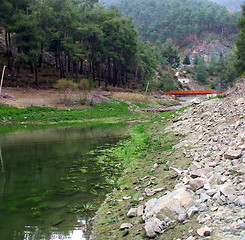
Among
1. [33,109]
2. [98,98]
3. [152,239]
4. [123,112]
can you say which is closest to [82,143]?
[152,239]

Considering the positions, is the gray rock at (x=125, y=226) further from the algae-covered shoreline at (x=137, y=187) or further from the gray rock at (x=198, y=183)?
the gray rock at (x=198, y=183)

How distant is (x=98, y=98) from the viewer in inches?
→ 1752

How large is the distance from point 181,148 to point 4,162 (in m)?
8.11

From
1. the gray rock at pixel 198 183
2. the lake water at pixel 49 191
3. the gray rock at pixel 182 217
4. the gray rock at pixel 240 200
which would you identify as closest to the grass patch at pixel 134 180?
the gray rock at pixel 182 217

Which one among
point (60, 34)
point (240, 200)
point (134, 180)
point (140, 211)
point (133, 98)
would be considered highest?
point (60, 34)

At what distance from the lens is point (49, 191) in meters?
9.27

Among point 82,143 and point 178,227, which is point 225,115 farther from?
point 178,227

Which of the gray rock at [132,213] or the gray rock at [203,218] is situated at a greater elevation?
the gray rock at [203,218]

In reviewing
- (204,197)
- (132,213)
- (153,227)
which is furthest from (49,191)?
(204,197)

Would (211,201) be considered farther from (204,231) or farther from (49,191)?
(49,191)

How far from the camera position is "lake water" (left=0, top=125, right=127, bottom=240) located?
6.76 metres

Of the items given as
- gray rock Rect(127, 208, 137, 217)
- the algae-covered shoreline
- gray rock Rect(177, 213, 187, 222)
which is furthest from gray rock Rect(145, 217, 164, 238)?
gray rock Rect(127, 208, 137, 217)

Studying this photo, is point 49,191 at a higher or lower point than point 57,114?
higher

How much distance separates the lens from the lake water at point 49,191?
6.76 metres
